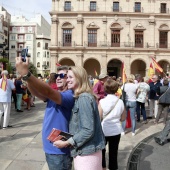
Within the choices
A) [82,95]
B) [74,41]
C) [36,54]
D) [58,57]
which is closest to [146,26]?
[74,41]

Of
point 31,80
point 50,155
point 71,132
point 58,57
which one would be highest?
point 58,57

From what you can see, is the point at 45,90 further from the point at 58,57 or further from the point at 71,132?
the point at 58,57

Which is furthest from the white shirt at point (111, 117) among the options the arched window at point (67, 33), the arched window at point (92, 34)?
the arched window at point (67, 33)

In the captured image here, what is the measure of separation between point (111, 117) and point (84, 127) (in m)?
1.62

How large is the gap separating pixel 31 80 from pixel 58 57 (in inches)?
1140

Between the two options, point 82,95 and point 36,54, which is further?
point 36,54

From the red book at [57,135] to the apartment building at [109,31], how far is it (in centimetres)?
2782

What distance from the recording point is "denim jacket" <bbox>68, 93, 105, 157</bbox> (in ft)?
6.93

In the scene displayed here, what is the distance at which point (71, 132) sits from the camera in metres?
2.24

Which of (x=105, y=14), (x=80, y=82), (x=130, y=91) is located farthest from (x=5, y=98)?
(x=105, y=14)

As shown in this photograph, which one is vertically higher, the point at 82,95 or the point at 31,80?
the point at 31,80

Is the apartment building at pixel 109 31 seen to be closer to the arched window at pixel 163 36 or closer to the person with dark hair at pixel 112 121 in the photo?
the arched window at pixel 163 36

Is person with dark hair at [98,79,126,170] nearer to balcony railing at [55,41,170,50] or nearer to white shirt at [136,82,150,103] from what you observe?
white shirt at [136,82,150,103]

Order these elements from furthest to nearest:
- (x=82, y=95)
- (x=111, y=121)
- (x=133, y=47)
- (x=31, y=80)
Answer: (x=133, y=47) < (x=111, y=121) < (x=82, y=95) < (x=31, y=80)
